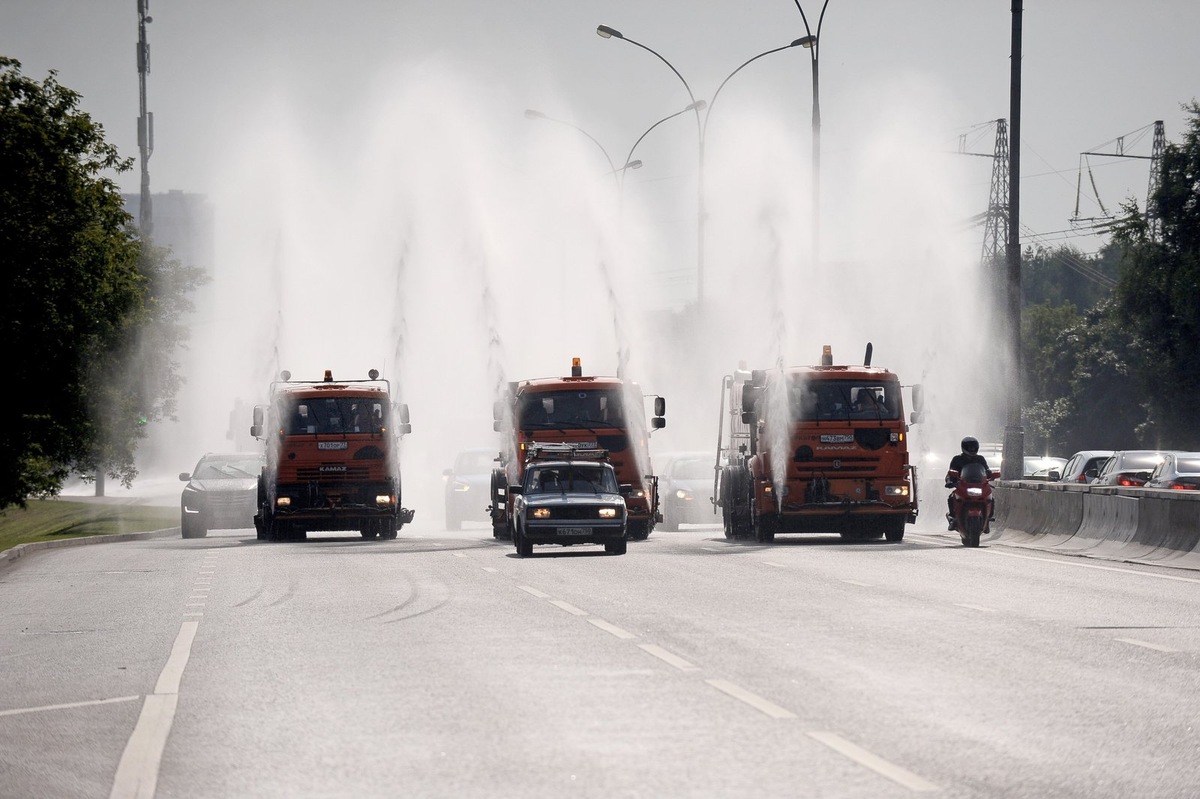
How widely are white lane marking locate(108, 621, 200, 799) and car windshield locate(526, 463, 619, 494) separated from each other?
14.9 metres

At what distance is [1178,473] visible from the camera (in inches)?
1355

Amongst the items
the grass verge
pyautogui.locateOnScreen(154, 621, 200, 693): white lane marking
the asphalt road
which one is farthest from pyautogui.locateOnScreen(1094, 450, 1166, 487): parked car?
pyautogui.locateOnScreen(154, 621, 200, 693): white lane marking

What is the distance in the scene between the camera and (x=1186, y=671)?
11961 mm

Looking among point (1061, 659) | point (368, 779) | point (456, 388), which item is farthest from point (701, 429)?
point (368, 779)

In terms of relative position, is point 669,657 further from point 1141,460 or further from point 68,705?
point 1141,460

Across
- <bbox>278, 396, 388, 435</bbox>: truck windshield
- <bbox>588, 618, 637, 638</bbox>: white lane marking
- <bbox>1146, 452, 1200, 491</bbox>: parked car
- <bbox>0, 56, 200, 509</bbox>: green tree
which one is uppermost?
<bbox>0, 56, 200, 509</bbox>: green tree

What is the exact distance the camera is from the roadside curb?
2939 centimetres

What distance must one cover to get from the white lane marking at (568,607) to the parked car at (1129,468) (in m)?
21.3

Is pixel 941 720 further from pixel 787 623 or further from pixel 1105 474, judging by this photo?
pixel 1105 474

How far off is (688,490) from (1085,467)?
918 cm

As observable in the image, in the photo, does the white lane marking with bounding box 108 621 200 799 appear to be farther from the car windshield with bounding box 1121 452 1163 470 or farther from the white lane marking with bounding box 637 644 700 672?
the car windshield with bounding box 1121 452 1163 470

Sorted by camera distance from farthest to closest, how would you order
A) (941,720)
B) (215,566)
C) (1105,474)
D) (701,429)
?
1. (701,429)
2. (1105,474)
3. (215,566)
4. (941,720)

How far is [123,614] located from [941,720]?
10234 millimetres

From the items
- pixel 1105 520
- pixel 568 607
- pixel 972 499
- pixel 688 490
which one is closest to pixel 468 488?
pixel 688 490
